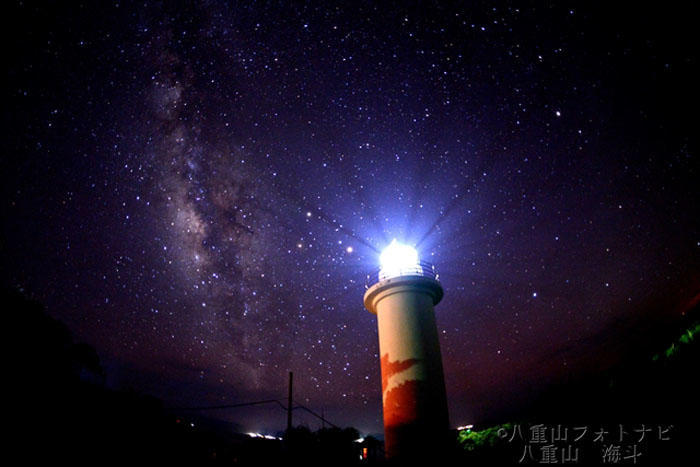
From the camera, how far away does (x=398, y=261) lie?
34.6 ft

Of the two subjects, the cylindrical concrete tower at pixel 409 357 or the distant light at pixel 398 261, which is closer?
the cylindrical concrete tower at pixel 409 357

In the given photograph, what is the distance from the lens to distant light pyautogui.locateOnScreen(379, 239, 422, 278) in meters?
10.2

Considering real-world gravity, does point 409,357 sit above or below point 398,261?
below

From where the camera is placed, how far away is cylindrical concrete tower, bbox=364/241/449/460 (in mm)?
8602

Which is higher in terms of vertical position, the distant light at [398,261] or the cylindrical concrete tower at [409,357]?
the distant light at [398,261]

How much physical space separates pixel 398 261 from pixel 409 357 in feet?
8.99

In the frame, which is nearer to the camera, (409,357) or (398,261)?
(409,357)

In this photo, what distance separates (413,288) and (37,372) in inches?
334

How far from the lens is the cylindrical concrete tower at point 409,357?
8.60 metres

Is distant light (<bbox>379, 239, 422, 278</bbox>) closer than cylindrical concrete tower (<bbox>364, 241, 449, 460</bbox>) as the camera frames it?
No

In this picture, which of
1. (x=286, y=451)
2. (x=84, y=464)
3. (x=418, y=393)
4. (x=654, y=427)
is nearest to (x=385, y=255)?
(x=418, y=393)

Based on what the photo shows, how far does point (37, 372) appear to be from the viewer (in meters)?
6.83

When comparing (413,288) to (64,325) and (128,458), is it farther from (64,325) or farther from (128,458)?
(64,325)

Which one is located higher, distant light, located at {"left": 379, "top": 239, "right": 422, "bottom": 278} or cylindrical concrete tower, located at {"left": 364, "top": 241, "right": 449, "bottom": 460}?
distant light, located at {"left": 379, "top": 239, "right": 422, "bottom": 278}
